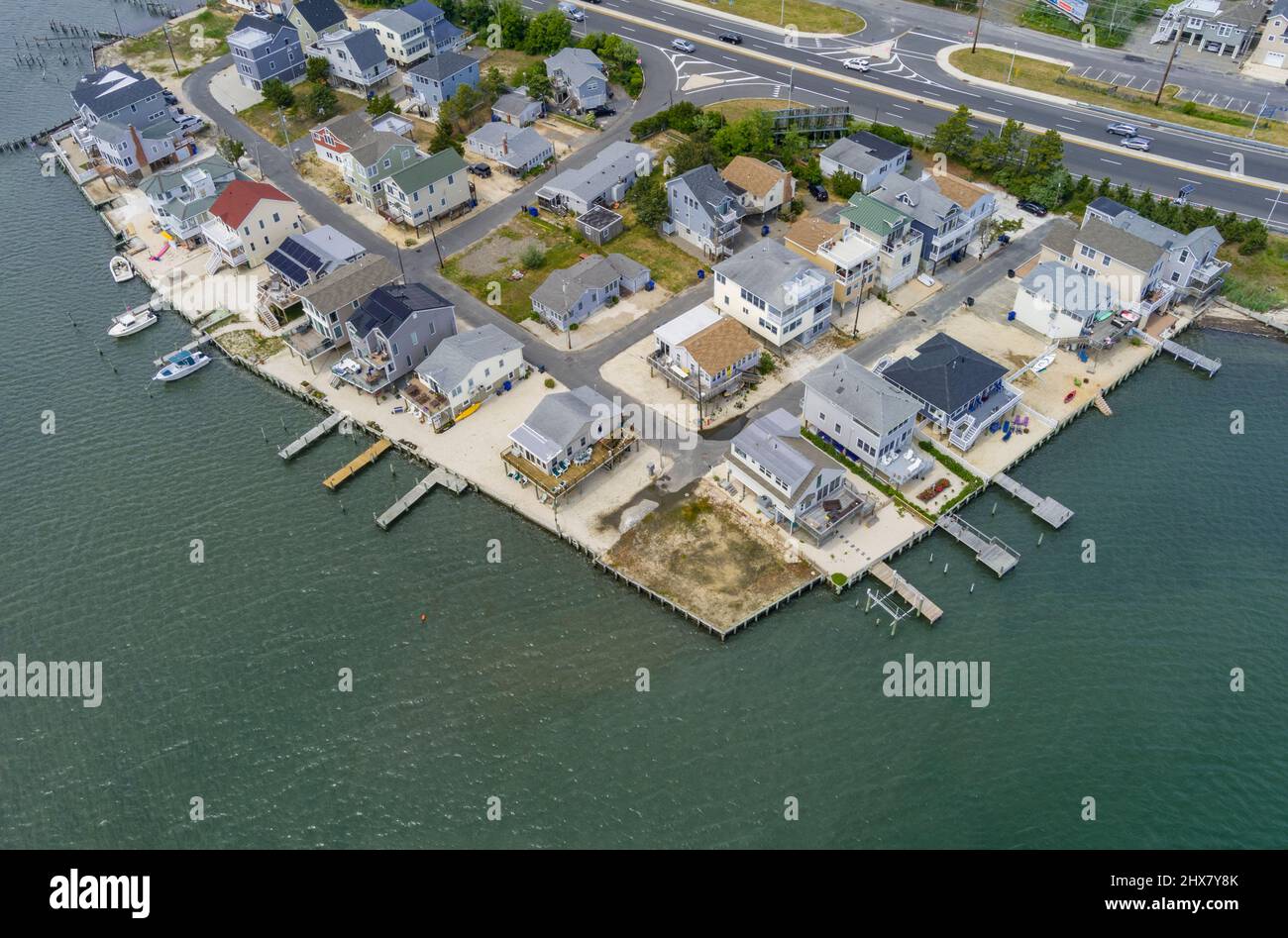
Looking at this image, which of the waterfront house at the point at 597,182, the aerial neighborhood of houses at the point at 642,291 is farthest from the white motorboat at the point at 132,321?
the waterfront house at the point at 597,182

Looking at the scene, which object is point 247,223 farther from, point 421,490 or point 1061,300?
point 1061,300

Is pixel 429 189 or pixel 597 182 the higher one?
pixel 429 189

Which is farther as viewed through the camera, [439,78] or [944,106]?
[439,78]

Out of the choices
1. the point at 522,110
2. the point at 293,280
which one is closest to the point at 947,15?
the point at 522,110

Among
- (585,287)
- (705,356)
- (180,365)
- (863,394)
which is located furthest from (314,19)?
(863,394)

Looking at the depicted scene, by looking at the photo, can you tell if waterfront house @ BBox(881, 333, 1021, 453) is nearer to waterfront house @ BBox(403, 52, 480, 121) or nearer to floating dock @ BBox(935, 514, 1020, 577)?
floating dock @ BBox(935, 514, 1020, 577)

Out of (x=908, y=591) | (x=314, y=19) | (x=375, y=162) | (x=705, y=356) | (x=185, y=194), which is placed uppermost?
(x=314, y=19)

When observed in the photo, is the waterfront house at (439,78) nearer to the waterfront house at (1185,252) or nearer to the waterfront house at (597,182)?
the waterfront house at (597,182)
